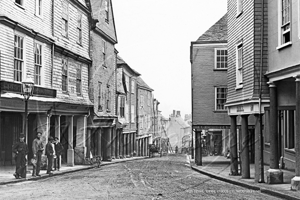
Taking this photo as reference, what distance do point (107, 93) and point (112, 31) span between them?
521 centimetres

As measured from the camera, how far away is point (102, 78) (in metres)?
34.6

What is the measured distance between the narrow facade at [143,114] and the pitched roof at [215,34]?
78.7 ft

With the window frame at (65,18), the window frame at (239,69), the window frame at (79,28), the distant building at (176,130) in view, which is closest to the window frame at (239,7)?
the window frame at (239,69)

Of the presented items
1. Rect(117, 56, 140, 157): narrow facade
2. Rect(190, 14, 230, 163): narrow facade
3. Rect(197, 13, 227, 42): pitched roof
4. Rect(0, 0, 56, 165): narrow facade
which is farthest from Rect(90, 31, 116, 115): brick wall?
Rect(0, 0, 56, 165): narrow facade

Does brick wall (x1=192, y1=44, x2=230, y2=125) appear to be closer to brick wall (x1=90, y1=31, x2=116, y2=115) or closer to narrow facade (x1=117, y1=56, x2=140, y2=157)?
brick wall (x1=90, y1=31, x2=116, y2=115)

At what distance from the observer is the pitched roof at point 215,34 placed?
3225cm

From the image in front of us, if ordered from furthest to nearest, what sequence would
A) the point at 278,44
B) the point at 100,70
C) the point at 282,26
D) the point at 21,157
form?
the point at 100,70, the point at 21,157, the point at 278,44, the point at 282,26

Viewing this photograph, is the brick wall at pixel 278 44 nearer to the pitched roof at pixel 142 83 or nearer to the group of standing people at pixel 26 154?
the group of standing people at pixel 26 154

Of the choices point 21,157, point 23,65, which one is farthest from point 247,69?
point 23,65

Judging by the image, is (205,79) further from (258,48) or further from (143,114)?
(143,114)

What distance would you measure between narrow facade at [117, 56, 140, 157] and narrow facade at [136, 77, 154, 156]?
2.81m

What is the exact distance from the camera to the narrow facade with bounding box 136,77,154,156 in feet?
189

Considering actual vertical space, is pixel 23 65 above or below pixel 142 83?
below

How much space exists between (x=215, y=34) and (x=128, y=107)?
775 inches
